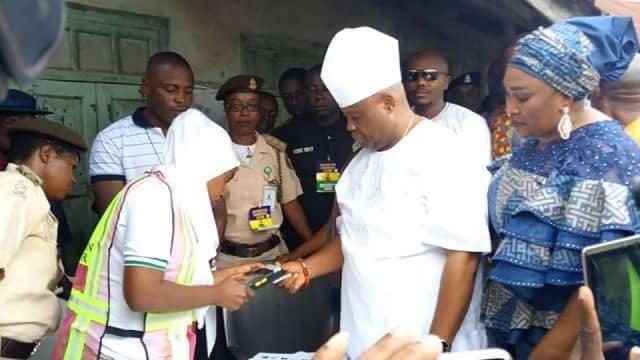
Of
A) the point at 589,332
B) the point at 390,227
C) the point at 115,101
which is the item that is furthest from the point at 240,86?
the point at 589,332

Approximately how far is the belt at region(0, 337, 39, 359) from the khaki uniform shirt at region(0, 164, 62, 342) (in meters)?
0.02

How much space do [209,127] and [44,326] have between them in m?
0.90

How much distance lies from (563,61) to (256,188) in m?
2.27

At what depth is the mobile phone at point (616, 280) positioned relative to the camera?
5.08ft

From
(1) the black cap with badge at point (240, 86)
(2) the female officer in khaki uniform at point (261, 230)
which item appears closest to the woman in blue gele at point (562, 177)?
(2) the female officer in khaki uniform at point (261, 230)

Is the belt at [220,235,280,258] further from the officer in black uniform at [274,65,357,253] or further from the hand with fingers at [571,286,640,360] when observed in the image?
the hand with fingers at [571,286,640,360]

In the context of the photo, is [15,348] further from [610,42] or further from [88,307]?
[610,42]

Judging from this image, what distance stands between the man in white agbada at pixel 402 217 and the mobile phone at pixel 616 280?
0.51m

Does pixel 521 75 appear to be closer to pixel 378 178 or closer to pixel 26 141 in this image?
pixel 378 178

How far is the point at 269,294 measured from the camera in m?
3.11

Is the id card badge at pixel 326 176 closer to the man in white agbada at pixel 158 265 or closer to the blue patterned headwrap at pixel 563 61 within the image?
the man in white agbada at pixel 158 265

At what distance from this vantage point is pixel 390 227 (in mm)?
2113

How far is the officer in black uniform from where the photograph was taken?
13.7 feet

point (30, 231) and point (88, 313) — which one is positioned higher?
point (30, 231)
